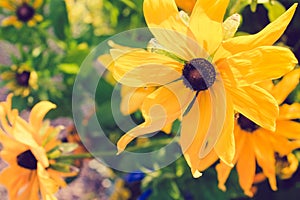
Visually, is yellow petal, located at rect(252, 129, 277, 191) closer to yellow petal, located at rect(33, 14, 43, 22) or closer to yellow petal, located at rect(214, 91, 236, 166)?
yellow petal, located at rect(214, 91, 236, 166)

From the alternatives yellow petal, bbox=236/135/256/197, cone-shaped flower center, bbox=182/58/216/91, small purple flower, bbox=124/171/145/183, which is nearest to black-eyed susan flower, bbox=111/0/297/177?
cone-shaped flower center, bbox=182/58/216/91

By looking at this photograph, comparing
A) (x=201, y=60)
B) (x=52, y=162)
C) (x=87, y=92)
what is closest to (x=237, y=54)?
(x=201, y=60)

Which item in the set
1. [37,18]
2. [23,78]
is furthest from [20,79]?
[37,18]

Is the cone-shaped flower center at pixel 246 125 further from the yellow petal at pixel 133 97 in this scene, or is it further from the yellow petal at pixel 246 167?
the yellow petal at pixel 133 97

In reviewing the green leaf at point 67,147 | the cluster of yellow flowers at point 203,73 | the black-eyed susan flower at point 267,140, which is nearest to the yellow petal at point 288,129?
the black-eyed susan flower at point 267,140

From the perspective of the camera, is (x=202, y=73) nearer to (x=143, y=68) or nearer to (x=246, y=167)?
(x=143, y=68)

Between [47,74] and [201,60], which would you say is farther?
[47,74]

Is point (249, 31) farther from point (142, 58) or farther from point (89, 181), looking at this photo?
point (89, 181)
